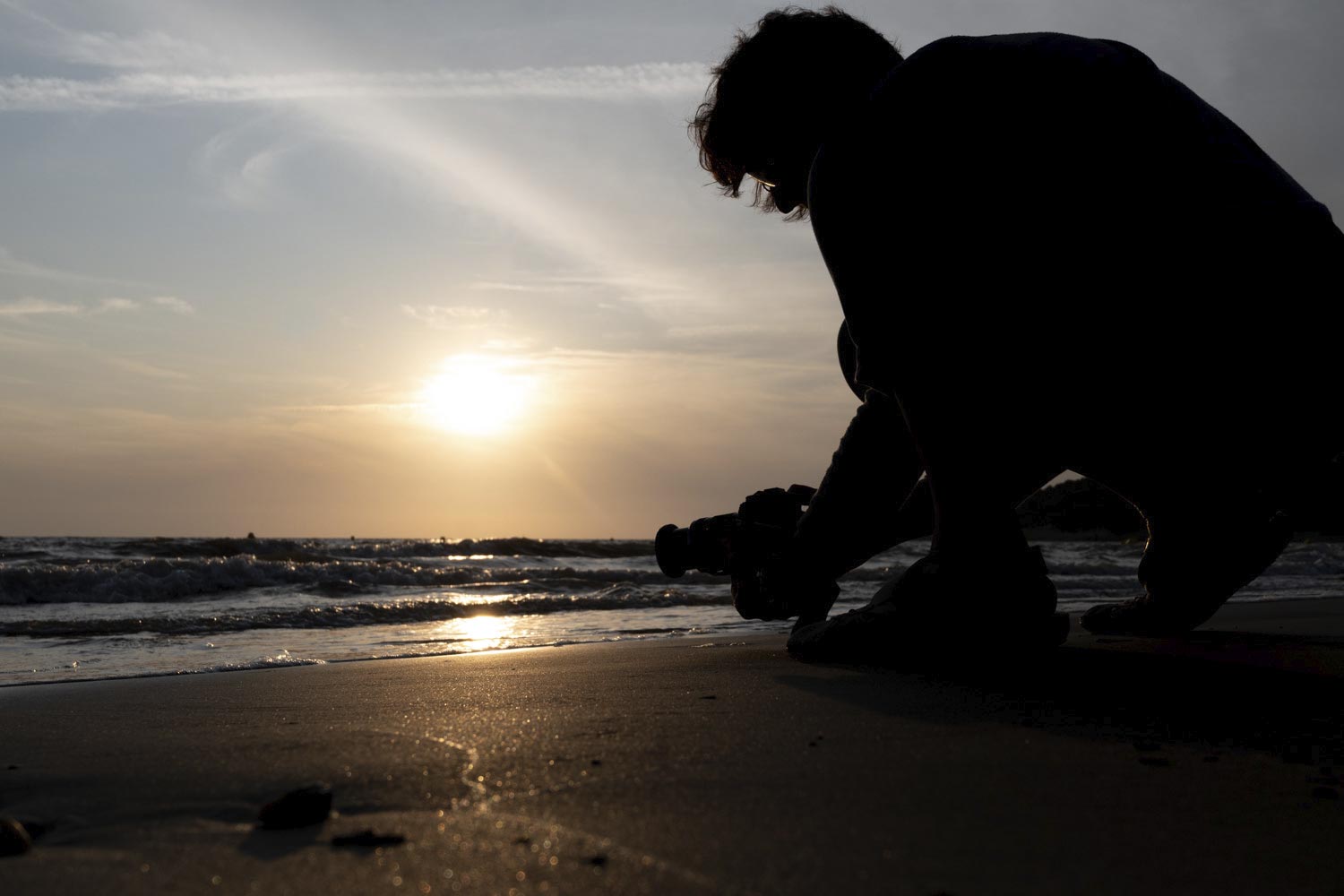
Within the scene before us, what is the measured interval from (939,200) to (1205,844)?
4.34ft

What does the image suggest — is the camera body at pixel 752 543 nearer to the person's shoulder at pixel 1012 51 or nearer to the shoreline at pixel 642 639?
the shoreline at pixel 642 639

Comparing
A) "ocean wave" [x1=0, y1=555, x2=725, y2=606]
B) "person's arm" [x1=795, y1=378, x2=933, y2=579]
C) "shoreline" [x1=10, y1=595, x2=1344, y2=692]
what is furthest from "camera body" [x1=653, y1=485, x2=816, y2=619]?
"ocean wave" [x1=0, y1=555, x2=725, y2=606]

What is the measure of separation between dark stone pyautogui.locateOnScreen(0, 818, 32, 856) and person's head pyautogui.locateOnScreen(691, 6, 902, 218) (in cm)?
189

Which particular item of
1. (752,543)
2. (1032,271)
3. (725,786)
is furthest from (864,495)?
(725,786)

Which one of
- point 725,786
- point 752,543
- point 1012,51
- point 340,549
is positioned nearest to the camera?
point 725,786

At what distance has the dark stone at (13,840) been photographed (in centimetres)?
101

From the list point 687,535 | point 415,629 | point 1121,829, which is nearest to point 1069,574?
point 415,629

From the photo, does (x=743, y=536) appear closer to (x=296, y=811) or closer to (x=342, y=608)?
(x=296, y=811)

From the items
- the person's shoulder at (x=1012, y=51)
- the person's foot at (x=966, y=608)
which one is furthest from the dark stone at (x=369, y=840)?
the person's shoulder at (x=1012, y=51)

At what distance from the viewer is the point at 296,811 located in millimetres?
1074

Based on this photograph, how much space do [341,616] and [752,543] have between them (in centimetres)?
313

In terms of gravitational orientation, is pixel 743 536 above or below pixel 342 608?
above

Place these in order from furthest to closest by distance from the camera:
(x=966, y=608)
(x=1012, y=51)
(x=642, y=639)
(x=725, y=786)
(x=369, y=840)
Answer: (x=642, y=639), (x=966, y=608), (x=1012, y=51), (x=725, y=786), (x=369, y=840)

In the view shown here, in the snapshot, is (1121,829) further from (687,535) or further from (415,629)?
(415,629)
